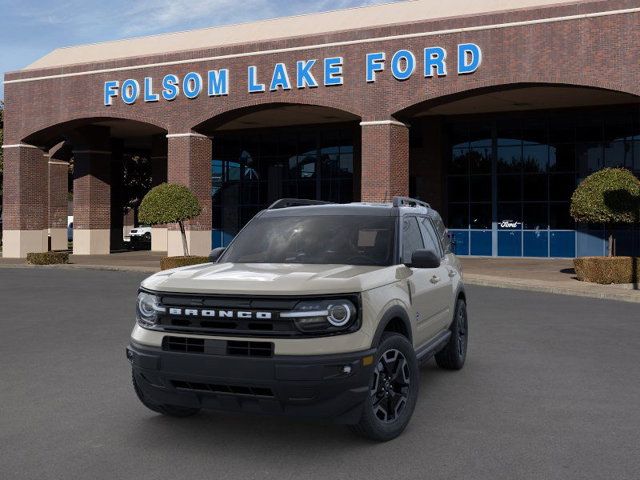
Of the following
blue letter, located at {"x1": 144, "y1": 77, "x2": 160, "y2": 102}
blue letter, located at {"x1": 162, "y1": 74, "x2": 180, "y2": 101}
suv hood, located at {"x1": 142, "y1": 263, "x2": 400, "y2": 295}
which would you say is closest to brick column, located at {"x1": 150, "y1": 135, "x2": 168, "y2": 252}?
blue letter, located at {"x1": 144, "y1": 77, "x2": 160, "y2": 102}

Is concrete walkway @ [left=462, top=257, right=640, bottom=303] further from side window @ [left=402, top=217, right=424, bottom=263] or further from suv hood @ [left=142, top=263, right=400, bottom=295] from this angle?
suv hood @ [left=142, top=263, right=400, bottom=295]

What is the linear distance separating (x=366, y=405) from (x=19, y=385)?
432cm

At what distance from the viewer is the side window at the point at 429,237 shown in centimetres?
777

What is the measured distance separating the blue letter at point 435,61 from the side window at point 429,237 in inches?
792

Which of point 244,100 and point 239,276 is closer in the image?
point 239,276

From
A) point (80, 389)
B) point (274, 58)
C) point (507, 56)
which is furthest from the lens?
point (274, 58)

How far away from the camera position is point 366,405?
213 inches

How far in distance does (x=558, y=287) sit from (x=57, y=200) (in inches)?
1274

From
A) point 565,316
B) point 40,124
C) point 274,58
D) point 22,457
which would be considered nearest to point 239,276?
point 22,457

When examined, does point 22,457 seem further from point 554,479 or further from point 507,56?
point 507,56

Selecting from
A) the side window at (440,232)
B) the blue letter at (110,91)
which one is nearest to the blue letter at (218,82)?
the blue letter at (110,91)

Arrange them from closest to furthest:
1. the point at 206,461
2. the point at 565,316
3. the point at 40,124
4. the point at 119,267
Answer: the point at 206,461 < the point at 565,316 < the point at 119,267 < the point at 40,124

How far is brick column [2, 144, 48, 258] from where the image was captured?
37094 millimetres

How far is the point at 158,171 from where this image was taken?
1737 inches
